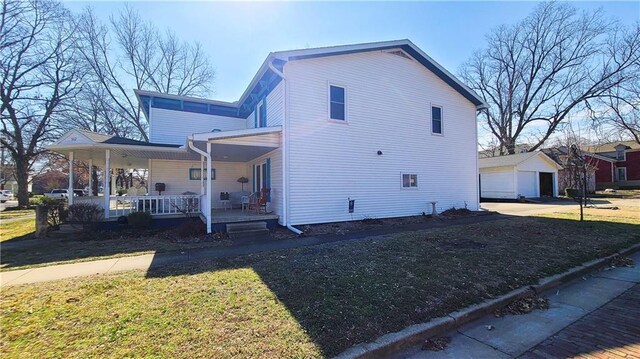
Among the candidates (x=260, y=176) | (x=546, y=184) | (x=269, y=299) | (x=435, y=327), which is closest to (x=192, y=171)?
(x=260, y=176)

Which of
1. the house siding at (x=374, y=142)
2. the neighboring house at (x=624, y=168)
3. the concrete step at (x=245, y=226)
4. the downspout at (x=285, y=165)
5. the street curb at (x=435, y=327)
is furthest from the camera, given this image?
the neighboring house at (x=624, y=168)

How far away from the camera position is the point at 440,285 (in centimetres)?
442

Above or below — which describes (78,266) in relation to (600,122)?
below

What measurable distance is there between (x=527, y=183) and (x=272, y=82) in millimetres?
23302

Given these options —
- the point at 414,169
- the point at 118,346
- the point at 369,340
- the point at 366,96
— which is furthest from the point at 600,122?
the point at 118,346

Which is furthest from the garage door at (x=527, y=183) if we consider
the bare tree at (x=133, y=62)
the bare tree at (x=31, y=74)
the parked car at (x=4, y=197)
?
the parked car at (x=4, y=197)

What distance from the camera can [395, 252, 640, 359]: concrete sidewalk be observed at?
2.98m

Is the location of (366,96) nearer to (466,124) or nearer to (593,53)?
(466,124)

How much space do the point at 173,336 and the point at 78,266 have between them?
4623 millimetres

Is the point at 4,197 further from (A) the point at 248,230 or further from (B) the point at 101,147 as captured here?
(A) the point at 248,230

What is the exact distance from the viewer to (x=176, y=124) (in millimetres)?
15484

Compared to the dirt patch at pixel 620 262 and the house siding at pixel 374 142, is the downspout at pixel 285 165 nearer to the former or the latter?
the house siding at pixel 374 142

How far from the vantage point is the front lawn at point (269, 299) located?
9.52 ft

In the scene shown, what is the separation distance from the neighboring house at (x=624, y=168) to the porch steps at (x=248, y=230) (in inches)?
1904
